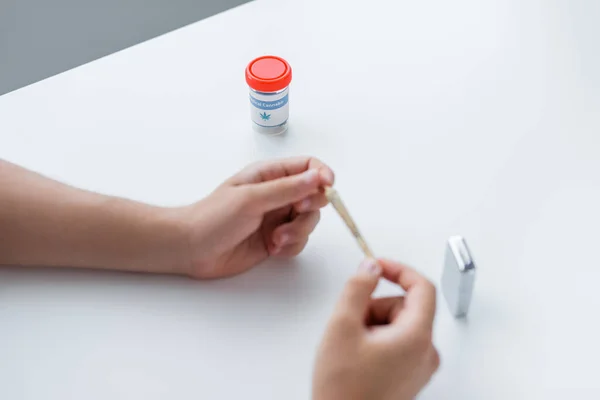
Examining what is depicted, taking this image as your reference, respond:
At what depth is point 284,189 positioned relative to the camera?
73 cm

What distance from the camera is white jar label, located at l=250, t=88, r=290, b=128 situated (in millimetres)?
882

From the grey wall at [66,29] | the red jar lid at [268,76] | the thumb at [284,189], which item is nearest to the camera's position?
the thumb at [284,189]

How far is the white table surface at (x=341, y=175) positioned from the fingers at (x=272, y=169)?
0.08 metres

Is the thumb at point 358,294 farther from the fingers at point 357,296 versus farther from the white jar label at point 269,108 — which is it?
the white jar label at point 269,108

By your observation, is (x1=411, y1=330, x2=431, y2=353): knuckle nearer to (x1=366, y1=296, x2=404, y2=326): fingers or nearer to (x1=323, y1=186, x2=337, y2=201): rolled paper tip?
(x1=366, y1=296, x2=404, y2=326): fingers

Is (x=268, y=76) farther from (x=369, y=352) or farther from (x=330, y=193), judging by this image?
(x=369, y=352)

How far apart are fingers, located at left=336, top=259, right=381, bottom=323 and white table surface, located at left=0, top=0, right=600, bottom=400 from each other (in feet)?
0.34

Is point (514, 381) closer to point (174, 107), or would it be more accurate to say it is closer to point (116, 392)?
point (116, 392)

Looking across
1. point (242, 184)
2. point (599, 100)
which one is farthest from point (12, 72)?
point (599, 100)

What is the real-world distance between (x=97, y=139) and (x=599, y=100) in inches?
26.5

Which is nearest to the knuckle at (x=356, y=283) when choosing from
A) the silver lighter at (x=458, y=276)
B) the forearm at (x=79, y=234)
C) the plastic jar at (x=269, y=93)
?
the silver lighter at (x=458, y=276)

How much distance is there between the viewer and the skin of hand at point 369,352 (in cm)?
60

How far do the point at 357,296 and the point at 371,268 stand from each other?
0.13 feet

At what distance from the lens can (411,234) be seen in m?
0.80
